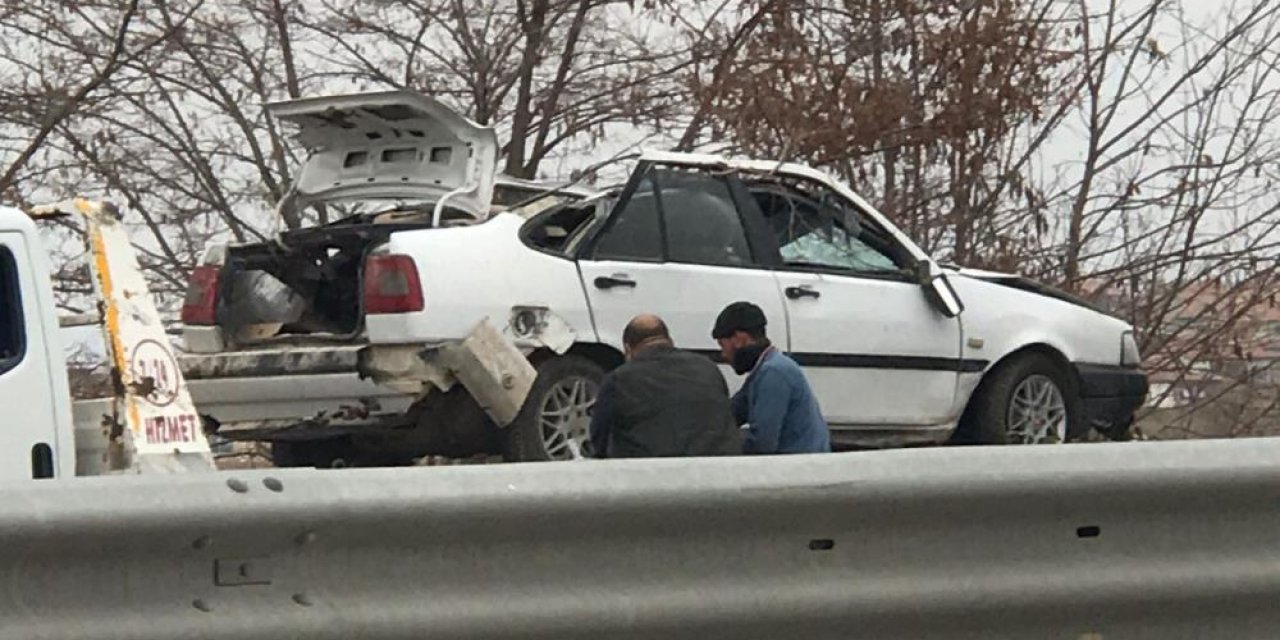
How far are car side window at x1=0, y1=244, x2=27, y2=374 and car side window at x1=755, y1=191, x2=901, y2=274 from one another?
4.13m

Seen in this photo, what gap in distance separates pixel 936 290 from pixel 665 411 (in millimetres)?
2981

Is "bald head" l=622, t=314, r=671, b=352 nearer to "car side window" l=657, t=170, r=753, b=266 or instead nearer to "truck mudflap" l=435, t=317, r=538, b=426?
"truck mudflap" l=435, t=317, r=538, b=426

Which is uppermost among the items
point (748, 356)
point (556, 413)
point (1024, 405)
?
point (748, 356)

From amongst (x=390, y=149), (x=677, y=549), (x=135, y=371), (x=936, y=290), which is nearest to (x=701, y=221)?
(x=936, y=290)

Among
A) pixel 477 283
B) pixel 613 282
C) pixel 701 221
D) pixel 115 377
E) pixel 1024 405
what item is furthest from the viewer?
pixel 1024 405

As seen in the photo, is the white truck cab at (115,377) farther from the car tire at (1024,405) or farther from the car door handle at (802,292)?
the car tire at (1024,405)

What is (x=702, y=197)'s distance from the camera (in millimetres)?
8609

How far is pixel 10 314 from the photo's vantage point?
5512 mm

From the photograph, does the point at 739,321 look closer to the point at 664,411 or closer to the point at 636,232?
the point at 664,411

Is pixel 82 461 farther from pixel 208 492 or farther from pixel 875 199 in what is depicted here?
pixel 875 199

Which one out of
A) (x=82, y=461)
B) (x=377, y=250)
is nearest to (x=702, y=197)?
(x=377, y=250)

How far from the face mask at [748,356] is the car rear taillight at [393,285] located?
4.28ft

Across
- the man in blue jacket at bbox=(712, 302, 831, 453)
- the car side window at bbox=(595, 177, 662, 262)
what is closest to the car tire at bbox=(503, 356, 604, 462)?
the car side window at bbox=(595, 177, 662, 262)

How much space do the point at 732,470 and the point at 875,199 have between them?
39.3 feet
